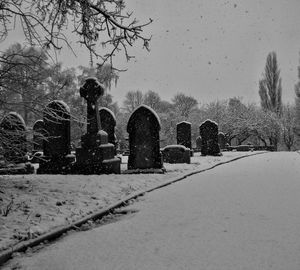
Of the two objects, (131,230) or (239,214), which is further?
(239,214)

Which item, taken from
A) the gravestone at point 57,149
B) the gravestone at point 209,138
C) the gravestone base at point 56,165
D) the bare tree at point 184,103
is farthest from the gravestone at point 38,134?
the bare tree at point 184,103

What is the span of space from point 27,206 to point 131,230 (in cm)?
198

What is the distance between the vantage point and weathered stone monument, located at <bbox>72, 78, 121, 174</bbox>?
38.6 ft

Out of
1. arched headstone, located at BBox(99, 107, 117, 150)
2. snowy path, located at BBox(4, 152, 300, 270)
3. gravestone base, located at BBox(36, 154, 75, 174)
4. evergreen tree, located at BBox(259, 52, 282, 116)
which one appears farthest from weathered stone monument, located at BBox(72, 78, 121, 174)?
evergreen tree, located at BBox(259, 52, 282, 116)

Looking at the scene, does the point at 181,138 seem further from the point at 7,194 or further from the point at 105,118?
the point at 7,194

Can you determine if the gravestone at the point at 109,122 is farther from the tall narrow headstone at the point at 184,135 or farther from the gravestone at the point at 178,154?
the tall narrow headstone at the point at 184,135

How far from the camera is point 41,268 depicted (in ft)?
11.0

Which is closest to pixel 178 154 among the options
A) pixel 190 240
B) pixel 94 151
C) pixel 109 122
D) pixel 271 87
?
pixel 109 122

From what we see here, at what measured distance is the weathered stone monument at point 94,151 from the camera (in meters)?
11.8

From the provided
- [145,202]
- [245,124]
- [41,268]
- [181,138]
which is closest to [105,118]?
[181,138]

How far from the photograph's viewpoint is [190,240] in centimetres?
409

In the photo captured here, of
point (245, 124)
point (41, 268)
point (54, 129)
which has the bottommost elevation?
point (41, 268)

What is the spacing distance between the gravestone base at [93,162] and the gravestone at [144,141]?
124cm

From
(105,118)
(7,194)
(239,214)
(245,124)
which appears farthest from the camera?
(245,124)
